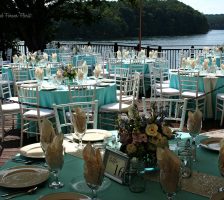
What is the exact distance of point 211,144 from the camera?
8.90 ft

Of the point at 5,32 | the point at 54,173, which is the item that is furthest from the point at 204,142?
the point at 5,32

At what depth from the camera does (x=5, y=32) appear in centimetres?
1652

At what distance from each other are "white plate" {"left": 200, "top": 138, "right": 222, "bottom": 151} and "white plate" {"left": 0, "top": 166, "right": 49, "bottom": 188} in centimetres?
110

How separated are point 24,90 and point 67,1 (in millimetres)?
12028

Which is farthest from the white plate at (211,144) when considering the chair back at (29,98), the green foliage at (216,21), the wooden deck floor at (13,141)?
the green foliage at (216,21)

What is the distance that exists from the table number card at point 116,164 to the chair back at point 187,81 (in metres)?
4.96

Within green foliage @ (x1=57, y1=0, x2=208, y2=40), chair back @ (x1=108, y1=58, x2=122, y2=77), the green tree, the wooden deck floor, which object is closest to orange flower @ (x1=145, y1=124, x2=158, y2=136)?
the wooden deck floor

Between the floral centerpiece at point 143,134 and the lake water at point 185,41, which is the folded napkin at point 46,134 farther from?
the lake water at point 185,41

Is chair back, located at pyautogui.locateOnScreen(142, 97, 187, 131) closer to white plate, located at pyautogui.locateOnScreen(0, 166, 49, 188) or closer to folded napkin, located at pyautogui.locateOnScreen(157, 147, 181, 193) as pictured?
folded napkin, located at pyautogui.locateOnScreen(157, 147, 181, 193)

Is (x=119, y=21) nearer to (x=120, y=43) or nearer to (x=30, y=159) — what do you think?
(x=120, y=43)

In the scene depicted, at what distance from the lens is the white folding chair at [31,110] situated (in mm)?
5457

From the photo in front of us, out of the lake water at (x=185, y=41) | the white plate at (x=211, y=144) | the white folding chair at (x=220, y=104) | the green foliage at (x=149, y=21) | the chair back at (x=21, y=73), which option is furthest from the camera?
the green foliage at (x=149, y=21)

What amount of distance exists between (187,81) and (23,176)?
5185 millimetres

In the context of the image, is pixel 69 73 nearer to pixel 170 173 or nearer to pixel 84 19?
pixel 170 173
